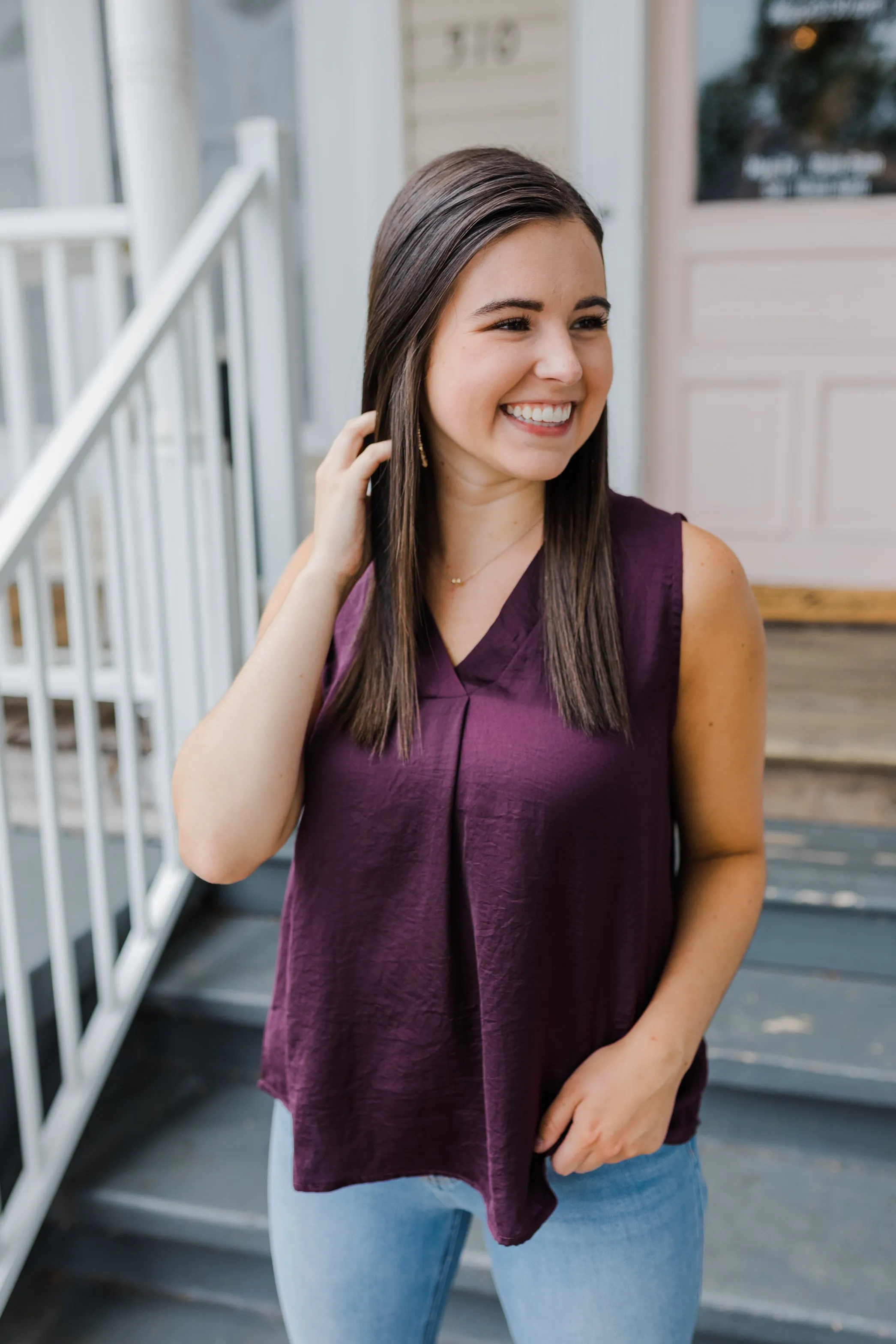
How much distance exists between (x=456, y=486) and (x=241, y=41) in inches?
141

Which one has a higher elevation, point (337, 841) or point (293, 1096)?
point (337, 841)

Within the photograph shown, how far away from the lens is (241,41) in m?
3.84

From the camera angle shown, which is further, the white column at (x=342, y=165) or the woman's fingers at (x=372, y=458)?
the white column at (x=342, y=165)

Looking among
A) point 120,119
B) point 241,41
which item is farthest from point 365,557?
point 241,41

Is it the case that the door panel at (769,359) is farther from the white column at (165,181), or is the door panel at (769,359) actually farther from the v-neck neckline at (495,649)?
the v-neck neckline at (495,649)

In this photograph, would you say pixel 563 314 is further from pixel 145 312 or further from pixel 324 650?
pixel 145 312

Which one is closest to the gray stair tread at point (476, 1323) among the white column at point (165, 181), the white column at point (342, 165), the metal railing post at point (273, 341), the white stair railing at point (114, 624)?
the white stair railing at point (114, 624)

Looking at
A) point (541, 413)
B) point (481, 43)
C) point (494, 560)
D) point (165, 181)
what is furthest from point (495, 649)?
point (481, 43)

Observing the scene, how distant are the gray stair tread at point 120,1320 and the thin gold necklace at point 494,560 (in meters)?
1.41

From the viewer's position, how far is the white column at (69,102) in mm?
3936

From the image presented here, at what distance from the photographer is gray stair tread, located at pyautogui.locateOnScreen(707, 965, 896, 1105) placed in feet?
5.87

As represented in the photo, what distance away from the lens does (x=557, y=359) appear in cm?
83

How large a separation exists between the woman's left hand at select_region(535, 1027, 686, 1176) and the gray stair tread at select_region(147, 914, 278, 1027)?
3.84 ft

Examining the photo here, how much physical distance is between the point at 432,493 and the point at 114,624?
1.09m
